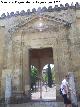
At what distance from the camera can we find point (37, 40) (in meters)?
14.0

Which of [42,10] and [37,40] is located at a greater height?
[42,10]

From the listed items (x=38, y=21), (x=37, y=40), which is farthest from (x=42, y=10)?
(x=37, y=40)

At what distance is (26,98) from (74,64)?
3359 mm

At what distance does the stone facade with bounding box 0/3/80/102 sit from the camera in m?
13.2

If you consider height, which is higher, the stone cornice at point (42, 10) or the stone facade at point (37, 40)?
the stone cornice at point (42, 10)

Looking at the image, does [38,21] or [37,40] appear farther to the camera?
[38,21]

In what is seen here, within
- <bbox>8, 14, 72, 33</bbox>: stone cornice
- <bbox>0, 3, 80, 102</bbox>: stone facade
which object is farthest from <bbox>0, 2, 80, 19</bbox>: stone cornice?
<bbox>8, 14, 72, 33</bbox>: stone cornice

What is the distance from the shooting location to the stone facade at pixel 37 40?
13203mm

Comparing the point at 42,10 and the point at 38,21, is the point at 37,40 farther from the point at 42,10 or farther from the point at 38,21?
the point at 42,10

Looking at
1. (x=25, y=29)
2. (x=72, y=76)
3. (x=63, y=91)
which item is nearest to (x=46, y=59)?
(x=25, y=29)

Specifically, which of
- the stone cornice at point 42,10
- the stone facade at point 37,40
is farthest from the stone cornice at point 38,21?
the stone cornice at point 42,10

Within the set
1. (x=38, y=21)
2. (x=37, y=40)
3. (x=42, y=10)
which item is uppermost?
(x=42, y=10)

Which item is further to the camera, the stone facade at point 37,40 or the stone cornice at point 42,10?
the stone cornice at point 42,10

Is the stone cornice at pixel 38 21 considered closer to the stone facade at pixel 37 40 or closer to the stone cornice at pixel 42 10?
the stone facade at pixel 37 40
